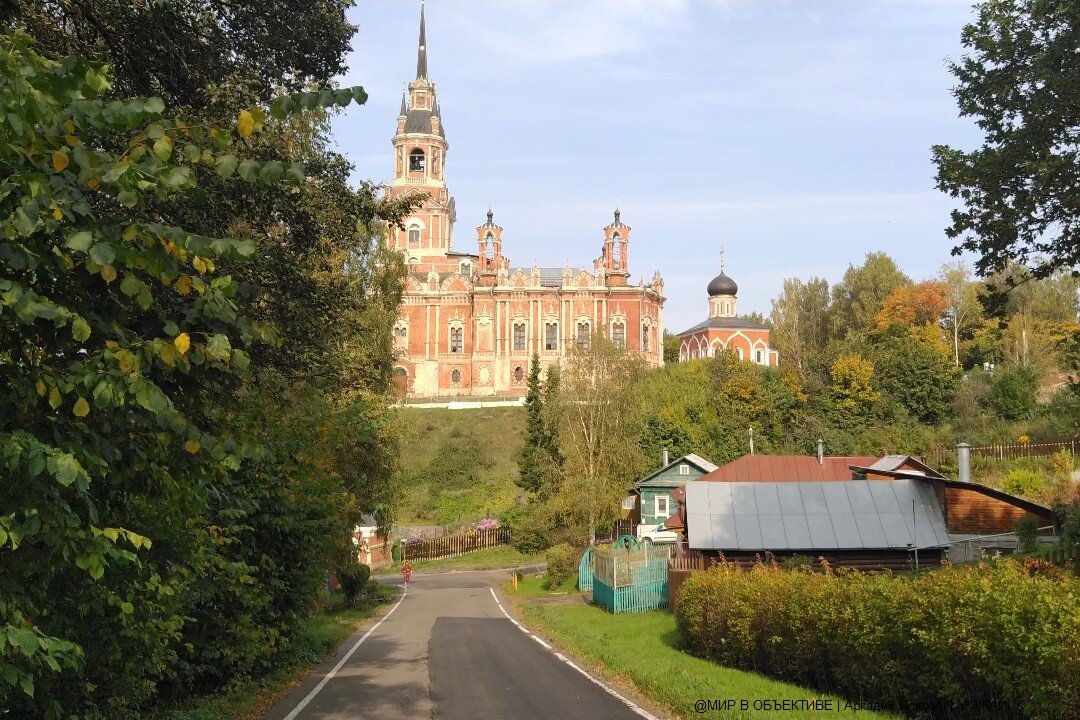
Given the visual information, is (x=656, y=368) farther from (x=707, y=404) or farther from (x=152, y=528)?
(x=152, y=528)

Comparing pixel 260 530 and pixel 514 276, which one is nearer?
pixel 260 530

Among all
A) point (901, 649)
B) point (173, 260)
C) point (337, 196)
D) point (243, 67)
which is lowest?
point (901, 649)

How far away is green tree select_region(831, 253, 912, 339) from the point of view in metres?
90.8

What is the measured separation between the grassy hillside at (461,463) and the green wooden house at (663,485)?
18.7m

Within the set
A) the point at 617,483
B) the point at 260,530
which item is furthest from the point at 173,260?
the point at 617,483

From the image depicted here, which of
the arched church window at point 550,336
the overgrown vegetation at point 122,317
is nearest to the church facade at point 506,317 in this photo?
the arched church window at point 550,336

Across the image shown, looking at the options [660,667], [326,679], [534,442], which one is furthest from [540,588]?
[660,667]

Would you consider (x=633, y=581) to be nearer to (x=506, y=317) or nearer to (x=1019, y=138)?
(x=1019, y=138)

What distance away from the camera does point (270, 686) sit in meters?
16.1

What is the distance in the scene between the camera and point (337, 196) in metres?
13.6

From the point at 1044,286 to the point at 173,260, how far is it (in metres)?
88.8

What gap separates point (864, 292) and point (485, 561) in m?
49.9

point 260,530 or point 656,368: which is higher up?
point 656,368

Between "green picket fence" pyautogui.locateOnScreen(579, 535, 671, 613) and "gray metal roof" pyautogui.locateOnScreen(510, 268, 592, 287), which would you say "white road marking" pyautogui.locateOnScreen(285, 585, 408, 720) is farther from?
"gray metal roof" pyautogui.locateOnScreen(510, 268, 592, 287)
